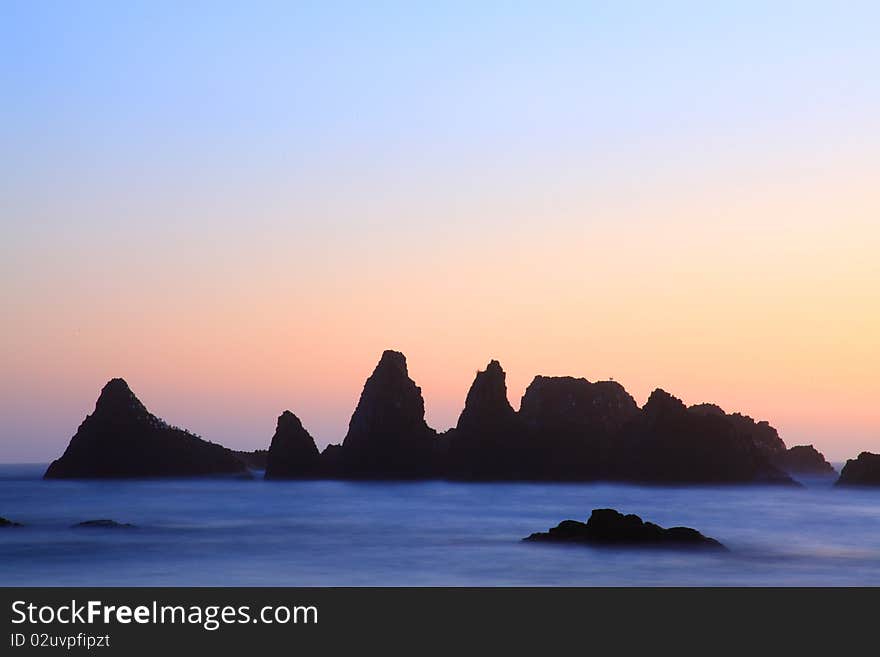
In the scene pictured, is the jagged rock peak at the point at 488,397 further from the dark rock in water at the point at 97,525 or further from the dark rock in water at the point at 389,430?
the dark rock in water at the point at 97,525

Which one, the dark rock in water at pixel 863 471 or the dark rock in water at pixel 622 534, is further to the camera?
the dark rock in water at pixel 863 471

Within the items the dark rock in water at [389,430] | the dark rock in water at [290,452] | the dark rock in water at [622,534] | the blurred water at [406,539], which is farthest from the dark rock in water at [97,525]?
the dark rock in water at [290,452]

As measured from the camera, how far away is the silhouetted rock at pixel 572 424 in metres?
170

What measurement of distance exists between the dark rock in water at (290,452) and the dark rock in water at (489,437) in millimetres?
19677

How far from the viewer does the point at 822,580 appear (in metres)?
48.4

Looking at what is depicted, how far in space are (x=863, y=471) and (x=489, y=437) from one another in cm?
5117

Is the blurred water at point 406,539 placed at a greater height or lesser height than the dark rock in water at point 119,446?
lesser

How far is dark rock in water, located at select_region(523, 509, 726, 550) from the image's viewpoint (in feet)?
158

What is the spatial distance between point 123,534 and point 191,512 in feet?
92.5

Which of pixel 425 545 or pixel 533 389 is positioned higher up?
pixel 533 389

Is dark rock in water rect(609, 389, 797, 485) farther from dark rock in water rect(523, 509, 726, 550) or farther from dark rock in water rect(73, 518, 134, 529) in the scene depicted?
dark rock in water rect(523, 509, 726, 550)

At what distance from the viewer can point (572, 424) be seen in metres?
174
